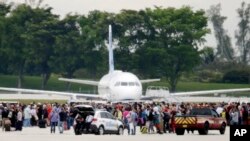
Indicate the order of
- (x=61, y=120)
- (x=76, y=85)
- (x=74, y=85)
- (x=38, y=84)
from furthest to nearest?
(x=74, y=85)
(x=76, y=85)
(x=38, y=84)
(x=61, y=120)

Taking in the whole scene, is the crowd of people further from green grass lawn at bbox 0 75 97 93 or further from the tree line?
the tree line

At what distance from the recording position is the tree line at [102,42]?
13900 centimetres

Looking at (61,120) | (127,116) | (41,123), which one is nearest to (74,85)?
(41,123)

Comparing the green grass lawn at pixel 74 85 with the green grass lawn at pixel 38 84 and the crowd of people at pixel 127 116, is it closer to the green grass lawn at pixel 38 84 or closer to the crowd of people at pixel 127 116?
the green grass lawn at pixel 38 84

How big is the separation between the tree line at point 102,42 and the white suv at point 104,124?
82450mm

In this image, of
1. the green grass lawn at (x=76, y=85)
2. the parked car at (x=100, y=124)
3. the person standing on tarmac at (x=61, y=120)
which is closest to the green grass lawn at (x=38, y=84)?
the green grass lawn at (x=76, y=85)

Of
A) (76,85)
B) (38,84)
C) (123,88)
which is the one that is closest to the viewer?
(123,88)

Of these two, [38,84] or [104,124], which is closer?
[104,124]

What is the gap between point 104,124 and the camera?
53.0 metres

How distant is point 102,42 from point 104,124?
8885 cm

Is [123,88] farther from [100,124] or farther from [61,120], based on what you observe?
[100,124]

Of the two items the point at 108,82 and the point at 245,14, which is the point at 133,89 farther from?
the point at 245,14

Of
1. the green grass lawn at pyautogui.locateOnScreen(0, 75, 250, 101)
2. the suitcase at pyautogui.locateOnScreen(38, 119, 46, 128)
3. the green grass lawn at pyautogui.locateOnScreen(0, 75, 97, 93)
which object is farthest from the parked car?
the green grass lawn at pyautogui.locateOnScreen(0, 75, 97, 93)

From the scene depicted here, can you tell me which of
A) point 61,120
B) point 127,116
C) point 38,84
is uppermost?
point 38,84
